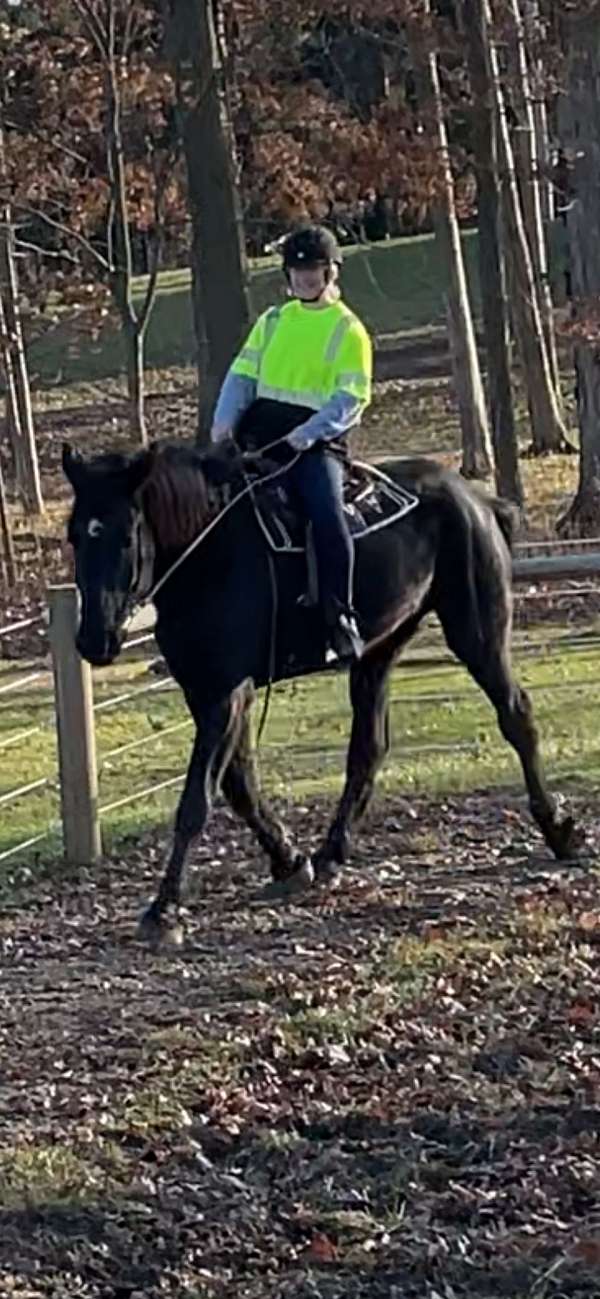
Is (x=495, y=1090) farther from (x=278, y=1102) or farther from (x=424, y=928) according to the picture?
(x=424, y=928)

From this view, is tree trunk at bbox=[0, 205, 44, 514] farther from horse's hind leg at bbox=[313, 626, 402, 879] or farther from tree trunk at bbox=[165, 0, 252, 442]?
horse's hind leg at bbox=[313, 626, 402, 879]

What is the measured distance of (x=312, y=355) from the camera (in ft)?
33.4

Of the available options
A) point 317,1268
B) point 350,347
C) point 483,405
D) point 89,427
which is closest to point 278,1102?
point 317,1268

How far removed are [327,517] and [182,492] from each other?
685 mm

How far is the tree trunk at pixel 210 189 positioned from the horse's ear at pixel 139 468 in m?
12.2

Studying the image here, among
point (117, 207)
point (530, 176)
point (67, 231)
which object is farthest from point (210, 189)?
point (530, 176)

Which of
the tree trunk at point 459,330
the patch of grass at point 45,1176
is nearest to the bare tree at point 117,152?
the tree trunk at point 459,330

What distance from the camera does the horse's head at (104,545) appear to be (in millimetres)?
9453

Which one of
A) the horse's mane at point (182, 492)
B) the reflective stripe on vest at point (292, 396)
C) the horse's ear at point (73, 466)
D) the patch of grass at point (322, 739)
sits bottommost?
the patch of grass at point (322, 739)

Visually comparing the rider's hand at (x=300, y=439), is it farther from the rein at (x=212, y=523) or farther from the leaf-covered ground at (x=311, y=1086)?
the leaf-covered ground at (x=311, y=1086)

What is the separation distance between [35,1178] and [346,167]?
87.0 ft

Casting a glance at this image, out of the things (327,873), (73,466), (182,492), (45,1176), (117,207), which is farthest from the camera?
(117,207)

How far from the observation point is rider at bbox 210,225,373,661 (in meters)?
10.1

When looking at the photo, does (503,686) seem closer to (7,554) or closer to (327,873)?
(327,873)
